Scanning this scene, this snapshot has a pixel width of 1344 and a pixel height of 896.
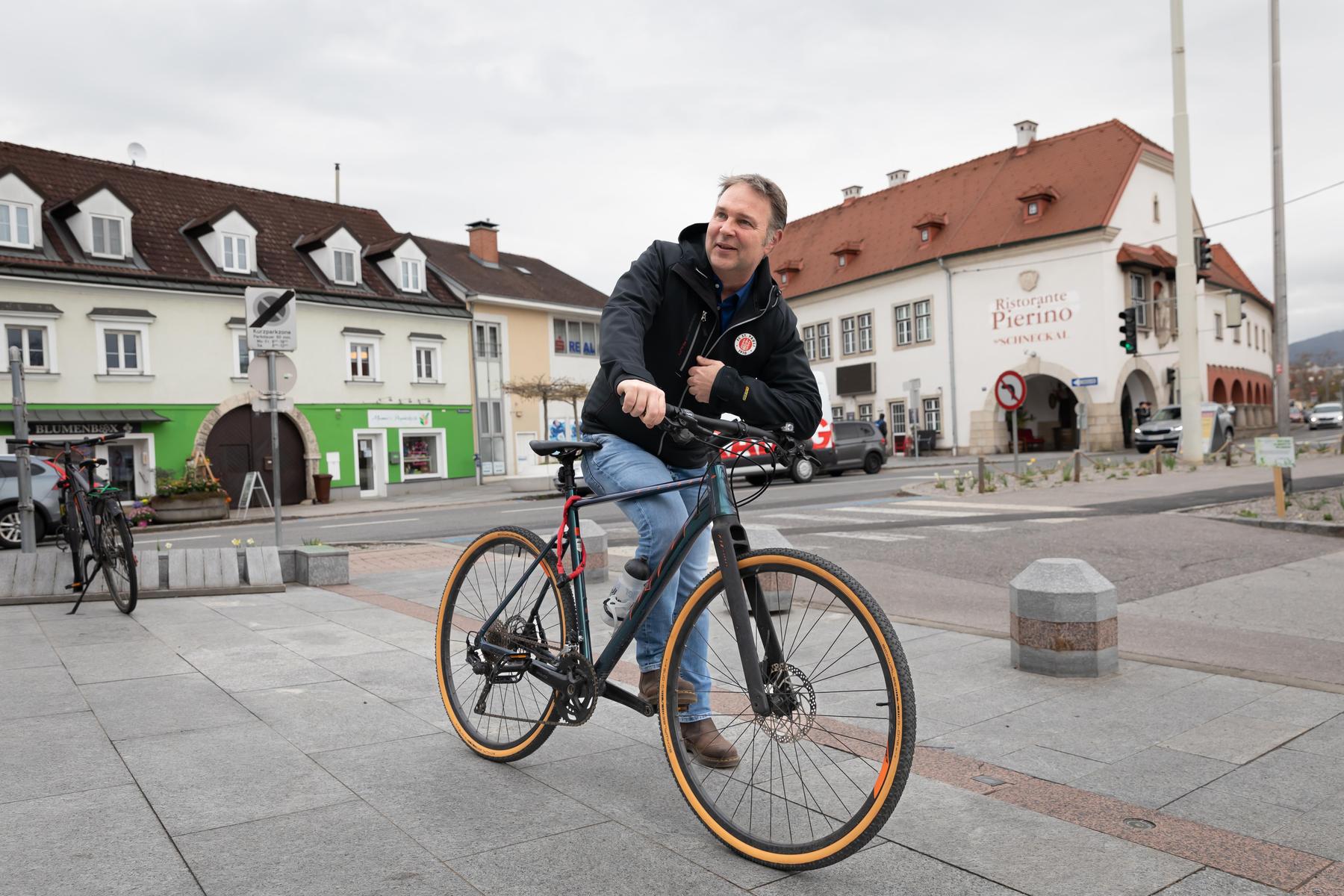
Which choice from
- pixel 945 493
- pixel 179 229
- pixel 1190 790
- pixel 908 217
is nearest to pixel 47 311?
pixel 179 229

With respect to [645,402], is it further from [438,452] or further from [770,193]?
[438,452]

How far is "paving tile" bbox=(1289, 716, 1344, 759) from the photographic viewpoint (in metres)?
3.67

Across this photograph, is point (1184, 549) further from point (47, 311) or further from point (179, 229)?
point (179, 229)

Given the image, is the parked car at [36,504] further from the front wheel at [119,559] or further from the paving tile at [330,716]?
the paving tile at [330,716]

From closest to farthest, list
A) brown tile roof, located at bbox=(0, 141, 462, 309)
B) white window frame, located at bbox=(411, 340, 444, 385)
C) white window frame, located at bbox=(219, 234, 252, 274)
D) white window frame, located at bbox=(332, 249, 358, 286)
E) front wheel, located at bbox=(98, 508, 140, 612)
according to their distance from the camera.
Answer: front wheel, located at bbox=(98, 508, 140, 612)
brown tile roof, located at bbox=(0, 141, 462, 309)
white window frame, located at bbox=(219, 234, 252, 274)
white window frame, located at bbox=(332, 249, 358, 286)
white window frame, located at bbox=(411, 340, 444, 385)

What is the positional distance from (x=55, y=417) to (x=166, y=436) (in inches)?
116

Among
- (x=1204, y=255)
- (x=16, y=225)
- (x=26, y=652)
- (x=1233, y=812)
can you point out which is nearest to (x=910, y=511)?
(x=26, y=652)

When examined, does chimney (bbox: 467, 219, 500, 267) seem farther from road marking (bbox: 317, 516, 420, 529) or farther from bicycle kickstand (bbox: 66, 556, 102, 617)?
bicycle kickstand (bbox: 66, 556, 102, 617)

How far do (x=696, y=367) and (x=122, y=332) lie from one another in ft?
90.5

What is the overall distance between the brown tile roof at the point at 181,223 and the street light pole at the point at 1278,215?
24747 mm

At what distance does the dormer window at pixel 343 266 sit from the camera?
3216 cm

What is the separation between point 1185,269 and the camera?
24.4 m

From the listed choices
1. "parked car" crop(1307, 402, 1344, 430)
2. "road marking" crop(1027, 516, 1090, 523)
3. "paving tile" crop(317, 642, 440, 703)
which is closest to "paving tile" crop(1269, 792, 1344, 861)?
"paving tile" crop(317, 642, 440, 703)

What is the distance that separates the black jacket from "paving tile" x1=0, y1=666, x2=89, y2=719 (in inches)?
110
